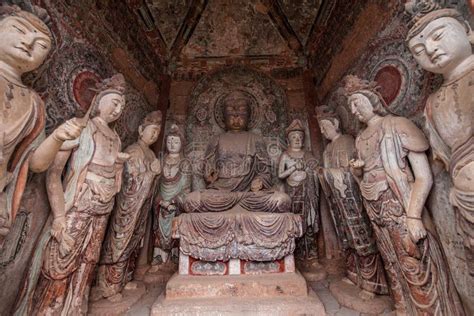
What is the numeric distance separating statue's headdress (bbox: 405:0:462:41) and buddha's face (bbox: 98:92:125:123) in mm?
3193

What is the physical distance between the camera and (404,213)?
9.88 feet

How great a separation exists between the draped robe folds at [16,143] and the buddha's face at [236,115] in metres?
3.36

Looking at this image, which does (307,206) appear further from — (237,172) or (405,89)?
(405,89)

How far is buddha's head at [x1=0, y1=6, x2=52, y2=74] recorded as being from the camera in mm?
2602

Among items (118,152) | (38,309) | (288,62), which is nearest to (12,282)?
(38,309)

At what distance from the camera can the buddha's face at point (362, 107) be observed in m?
3.51

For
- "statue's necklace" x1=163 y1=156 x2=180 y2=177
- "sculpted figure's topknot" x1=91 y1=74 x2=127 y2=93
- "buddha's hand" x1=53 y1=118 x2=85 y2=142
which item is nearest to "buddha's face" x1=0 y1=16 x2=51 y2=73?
"buddha's hand" x1=53 y1=118 x2=85 y2=142

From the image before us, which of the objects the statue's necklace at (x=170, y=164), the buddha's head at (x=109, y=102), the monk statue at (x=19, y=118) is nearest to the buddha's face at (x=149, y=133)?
the statue's necklace at (x=170, y=164)

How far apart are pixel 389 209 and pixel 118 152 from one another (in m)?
3.05

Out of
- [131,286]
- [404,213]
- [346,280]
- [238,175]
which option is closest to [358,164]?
[404,213]

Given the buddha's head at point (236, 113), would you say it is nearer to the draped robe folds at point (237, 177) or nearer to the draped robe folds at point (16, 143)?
the draped robe folds at point (237, 177)

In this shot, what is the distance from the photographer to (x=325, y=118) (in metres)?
4.65

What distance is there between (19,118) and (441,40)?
12.1ft

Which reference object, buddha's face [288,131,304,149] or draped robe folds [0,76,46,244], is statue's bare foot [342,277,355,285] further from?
draped robe folds [0,76,46,244]
